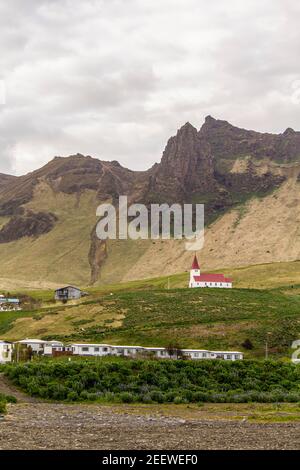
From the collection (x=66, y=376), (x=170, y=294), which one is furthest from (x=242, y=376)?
(x=170, y=294)

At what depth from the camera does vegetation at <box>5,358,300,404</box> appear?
51406 millimetres

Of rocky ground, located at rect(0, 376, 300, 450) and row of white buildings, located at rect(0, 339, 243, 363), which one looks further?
row of white buildings, located at rect(0, 339, 243, 363)

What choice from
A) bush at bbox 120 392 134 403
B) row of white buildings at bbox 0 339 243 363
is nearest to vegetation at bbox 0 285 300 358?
row of white buildings at bbox 0 339 243 363

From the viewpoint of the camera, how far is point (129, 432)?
3212cm

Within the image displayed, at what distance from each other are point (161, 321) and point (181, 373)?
148 feet

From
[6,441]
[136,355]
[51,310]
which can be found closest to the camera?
[6,441]

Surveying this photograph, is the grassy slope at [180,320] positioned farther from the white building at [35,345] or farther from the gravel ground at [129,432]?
the gravel ground at [129,432]

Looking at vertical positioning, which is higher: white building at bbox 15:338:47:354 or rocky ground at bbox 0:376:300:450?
white building at bbox 15:338:47:354

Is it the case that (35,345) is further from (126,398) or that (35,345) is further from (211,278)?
(211,278)

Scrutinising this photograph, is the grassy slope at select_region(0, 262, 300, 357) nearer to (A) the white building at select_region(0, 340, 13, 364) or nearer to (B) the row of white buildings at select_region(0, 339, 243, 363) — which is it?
(B) the row of white buildings at select_region(0, 339, 243, 363)

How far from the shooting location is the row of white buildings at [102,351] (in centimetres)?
8218

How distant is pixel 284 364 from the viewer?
66.4 metres

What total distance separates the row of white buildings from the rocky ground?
3396 cm
